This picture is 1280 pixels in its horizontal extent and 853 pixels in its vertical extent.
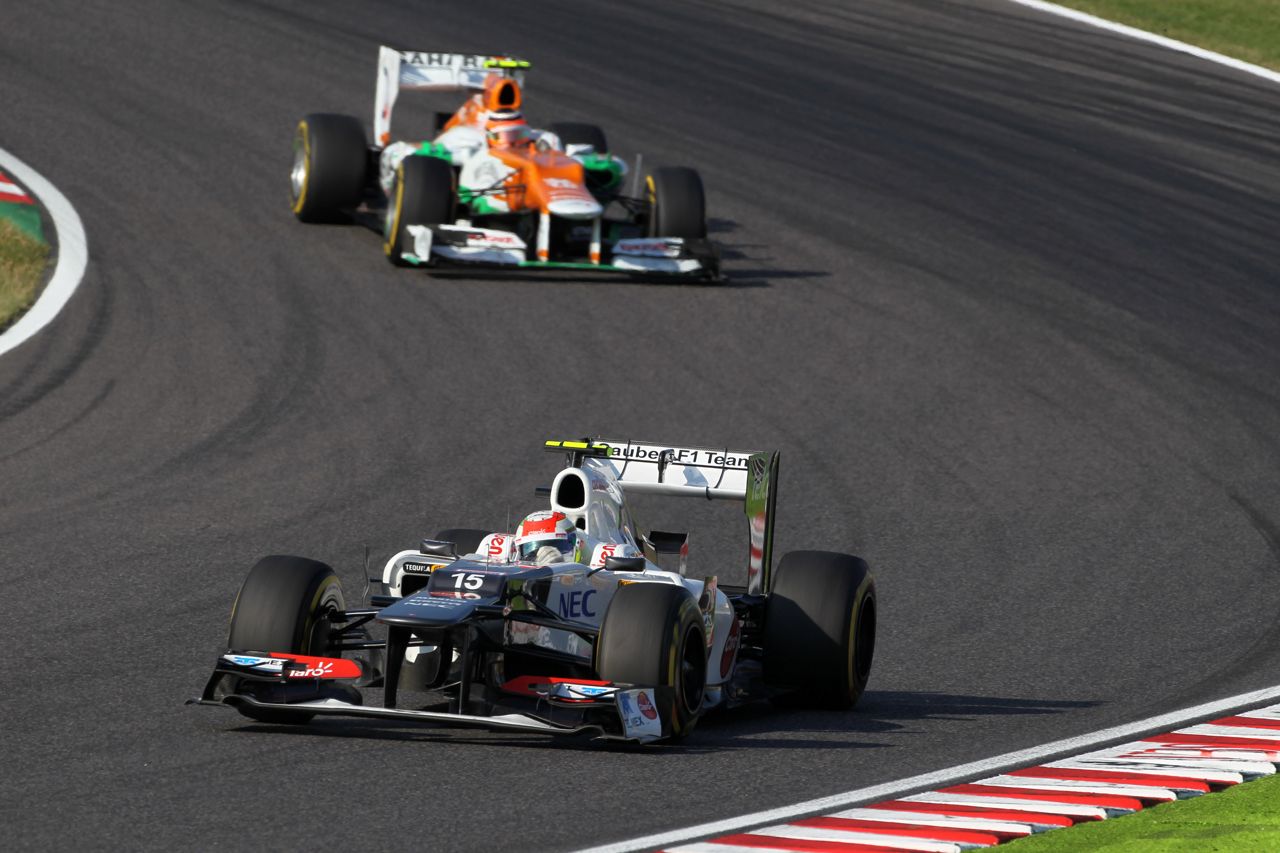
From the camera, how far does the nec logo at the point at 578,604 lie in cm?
980

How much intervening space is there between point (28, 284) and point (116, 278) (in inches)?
34.6

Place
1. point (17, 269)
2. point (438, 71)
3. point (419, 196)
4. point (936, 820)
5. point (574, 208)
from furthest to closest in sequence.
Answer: point (438, 71) < point (574, 208) < point (419, 196) < point (17, 269) < point (936, 820)

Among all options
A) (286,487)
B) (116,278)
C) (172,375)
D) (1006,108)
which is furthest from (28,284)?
(1006,108)

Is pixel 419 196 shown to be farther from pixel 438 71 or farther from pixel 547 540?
pixel 547 540

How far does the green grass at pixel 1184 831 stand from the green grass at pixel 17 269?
12.9 m

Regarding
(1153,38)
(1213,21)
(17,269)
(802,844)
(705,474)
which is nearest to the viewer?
(802,844)

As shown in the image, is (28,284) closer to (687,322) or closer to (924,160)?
(687,322)

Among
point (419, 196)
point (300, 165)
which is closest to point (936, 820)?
point (419, 196)

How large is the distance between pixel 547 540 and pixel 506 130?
11741 millimetres

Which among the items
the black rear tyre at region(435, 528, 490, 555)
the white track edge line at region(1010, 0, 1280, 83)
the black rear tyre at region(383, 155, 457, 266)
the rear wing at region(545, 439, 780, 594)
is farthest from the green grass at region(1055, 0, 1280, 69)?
the black rear tyre at region(435, 528, 490, 555)

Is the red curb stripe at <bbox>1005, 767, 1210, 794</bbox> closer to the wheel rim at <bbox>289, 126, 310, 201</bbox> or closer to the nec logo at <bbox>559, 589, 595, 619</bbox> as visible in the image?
the nec logo at <bbox>559, 589, 595, 619</bbox>

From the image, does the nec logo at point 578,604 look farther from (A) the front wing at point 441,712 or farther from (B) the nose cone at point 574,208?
(B) the nose cone at point 574,208

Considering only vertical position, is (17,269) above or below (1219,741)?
above

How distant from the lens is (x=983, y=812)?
27.4 feet
